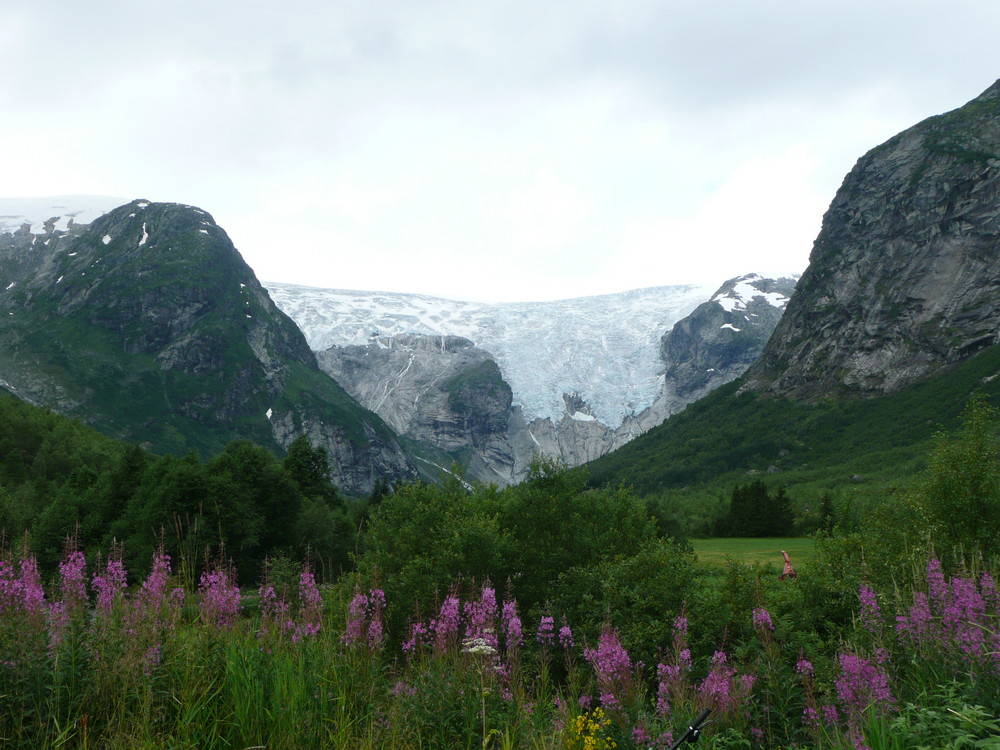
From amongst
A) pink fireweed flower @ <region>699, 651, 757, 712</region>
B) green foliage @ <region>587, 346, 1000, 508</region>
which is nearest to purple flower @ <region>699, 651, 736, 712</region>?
pink fireweed flower @ <region>699, 651, 757, 712</region>

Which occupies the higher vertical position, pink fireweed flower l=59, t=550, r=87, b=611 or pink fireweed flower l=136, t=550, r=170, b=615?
pink fireweed flower l=59, t=550, r=87, b=611

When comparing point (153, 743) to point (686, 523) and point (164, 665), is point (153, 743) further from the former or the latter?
point (686, 523)

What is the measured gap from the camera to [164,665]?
6.41m

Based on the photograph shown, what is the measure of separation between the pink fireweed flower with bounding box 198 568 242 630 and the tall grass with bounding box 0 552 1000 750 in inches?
1.2

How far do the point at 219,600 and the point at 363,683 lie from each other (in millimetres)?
1912

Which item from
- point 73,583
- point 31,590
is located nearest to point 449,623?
point 73,583

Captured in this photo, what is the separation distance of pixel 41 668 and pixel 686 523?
303ft

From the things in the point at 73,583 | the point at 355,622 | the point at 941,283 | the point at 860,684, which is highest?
the point at 941,283

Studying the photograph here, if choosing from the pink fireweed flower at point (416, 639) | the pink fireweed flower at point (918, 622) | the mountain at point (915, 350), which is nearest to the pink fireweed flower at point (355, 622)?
the pink fireweed flower at point (416, 639)

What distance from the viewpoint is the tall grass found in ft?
19.1

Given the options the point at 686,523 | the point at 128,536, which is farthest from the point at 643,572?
the point at 686,523

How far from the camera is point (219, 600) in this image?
25.5 feet

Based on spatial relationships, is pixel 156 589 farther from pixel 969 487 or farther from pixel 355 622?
pixel 969 487

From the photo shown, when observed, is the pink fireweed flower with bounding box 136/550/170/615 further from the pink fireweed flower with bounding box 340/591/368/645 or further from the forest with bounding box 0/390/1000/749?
the pink fireweed flower with bounding box 340/591/368/645
